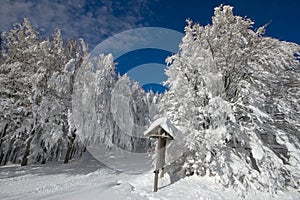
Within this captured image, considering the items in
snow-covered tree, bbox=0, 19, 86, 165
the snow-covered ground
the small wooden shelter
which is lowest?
the snow-covered ground

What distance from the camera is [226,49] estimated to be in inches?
365

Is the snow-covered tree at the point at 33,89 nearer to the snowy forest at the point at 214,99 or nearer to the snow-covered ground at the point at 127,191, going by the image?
the snowy forest at the point at 214,99

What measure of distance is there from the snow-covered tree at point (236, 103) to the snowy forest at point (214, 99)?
40 mm

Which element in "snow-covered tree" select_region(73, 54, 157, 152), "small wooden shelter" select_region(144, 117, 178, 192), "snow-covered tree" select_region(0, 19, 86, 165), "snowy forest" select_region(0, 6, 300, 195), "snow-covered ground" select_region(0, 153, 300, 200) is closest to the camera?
"snow-covered ground" select_region(0, 153, 300, 200)

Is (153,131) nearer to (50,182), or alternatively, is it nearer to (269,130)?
(269,130)

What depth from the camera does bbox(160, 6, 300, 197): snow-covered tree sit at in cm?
764

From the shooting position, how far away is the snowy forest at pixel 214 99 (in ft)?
25.4

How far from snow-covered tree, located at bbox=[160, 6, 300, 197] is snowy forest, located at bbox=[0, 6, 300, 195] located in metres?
0.04

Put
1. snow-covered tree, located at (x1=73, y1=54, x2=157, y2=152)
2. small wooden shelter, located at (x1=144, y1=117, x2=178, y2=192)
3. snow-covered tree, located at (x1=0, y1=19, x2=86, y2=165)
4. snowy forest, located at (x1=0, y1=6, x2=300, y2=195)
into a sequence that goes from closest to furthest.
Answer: small wooden shelter, located at (x1=144, y1=117, x2=178, y2=192) → snowy forest, located at (x1=0, y1=6, x2=300, y2=195) → snow-covered tree, located at (x1=0, y1=19, x2=86, y2=165) → snow-covered tree, located at (x1=73, y1=54, x2=157, y2=152)

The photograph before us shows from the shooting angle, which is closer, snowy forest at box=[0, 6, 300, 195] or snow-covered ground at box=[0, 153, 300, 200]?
snow-covered ground at box=[0, 153, 300, 200]

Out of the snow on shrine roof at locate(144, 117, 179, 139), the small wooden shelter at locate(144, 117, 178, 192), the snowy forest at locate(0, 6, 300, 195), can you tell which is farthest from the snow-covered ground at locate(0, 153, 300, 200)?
the snow on shrine roof at locate(144, 117, 179, 139)

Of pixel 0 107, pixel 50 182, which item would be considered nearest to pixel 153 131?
pixel 50 182

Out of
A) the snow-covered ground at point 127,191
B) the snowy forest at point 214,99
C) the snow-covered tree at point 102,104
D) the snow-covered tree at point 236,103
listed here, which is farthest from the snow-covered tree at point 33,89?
the snow-covered tree at point 236,103

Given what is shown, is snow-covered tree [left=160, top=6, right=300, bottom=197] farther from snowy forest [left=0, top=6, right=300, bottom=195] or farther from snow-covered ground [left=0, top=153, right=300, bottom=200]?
snow-covered ground [left=0, top=153, right=300, bottom=200]
